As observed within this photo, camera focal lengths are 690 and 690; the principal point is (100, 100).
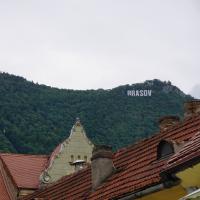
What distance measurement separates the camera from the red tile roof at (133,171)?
15719mm

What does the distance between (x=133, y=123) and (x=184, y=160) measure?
169ft

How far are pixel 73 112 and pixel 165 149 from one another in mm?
55612

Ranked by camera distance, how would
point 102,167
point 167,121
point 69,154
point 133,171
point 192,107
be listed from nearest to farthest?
point 133,171, point 192,107, point 102,167, point 167,121, point 69,154

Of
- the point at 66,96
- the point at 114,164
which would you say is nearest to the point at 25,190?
the point at 114,164

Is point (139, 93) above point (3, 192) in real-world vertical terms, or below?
above

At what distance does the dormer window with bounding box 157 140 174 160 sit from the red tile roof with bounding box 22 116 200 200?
153mm

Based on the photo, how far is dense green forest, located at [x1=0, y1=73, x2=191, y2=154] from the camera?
5953 centimetres

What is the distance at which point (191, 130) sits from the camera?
656 inches

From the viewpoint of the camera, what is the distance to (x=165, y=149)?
610 inches

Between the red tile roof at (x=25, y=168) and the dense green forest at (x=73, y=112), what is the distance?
13.5 metres

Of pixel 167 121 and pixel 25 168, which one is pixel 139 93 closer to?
pixel 25 168

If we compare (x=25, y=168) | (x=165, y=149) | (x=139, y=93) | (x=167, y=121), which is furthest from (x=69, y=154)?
(x=139, y=93)

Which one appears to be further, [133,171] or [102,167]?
[102,167]

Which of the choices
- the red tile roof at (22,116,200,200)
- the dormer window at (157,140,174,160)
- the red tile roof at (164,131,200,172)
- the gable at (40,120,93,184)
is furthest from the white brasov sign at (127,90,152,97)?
the red tile roof at (164,131,200,172)
